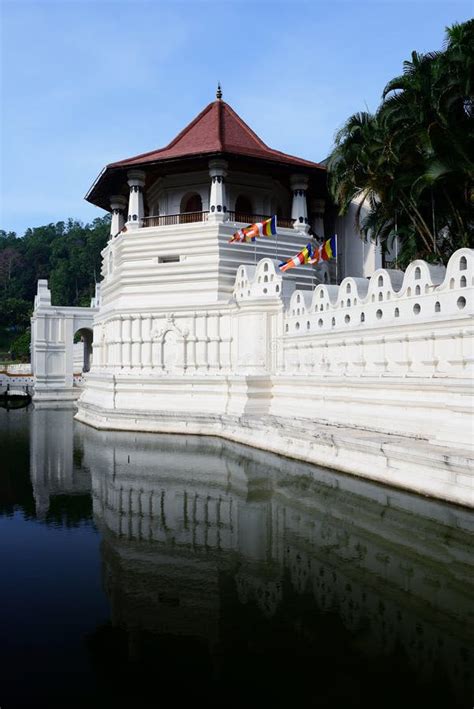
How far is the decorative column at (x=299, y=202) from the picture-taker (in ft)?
76.8

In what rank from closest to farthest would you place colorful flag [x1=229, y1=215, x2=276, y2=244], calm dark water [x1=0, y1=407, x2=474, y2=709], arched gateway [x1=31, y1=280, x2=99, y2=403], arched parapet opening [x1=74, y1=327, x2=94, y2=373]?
calm dark water [x1=0, y1=407, x2=474, y2=709]
colorful flag [x1=229, y1=215, x2=276, y2=244]
arched gateway [x1=31, y1=280, x2=99, y2=403]
arched parapet opening [x1=74, y1=327, x2=94, y2=373]

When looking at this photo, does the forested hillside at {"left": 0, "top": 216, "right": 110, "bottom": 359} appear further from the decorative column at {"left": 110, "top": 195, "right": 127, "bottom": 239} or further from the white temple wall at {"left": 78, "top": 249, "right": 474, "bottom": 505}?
the white temple wall at {"left": 78, "top": 249, "right": 474, "bottom": 505}

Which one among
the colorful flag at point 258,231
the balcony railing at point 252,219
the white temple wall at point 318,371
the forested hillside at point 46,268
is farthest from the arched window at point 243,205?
the forested hillside at point 46,268

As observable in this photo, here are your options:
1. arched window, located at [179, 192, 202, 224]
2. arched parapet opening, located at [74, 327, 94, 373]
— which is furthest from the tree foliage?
arched parapet opening, located at [74, 327, 94, 373]

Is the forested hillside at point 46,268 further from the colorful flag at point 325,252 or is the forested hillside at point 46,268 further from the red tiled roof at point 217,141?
the colorful flag at point 325,252

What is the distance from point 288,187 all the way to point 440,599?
22.0m

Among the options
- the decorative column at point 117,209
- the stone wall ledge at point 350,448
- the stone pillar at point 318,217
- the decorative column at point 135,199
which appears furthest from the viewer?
the decorative column at point 117,209

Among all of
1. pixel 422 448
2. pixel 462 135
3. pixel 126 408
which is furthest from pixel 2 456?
pixel 462 135

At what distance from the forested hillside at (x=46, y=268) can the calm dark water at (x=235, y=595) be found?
64.1 meters

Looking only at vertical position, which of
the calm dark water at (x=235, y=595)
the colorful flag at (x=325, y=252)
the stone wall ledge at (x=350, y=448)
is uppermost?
the colorful flag at (x=325, y=252)

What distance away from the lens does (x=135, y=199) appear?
23.2 m

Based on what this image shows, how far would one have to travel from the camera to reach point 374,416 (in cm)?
1343

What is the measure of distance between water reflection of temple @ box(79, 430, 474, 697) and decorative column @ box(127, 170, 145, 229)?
13.0 metres

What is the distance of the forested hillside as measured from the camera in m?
73.9
